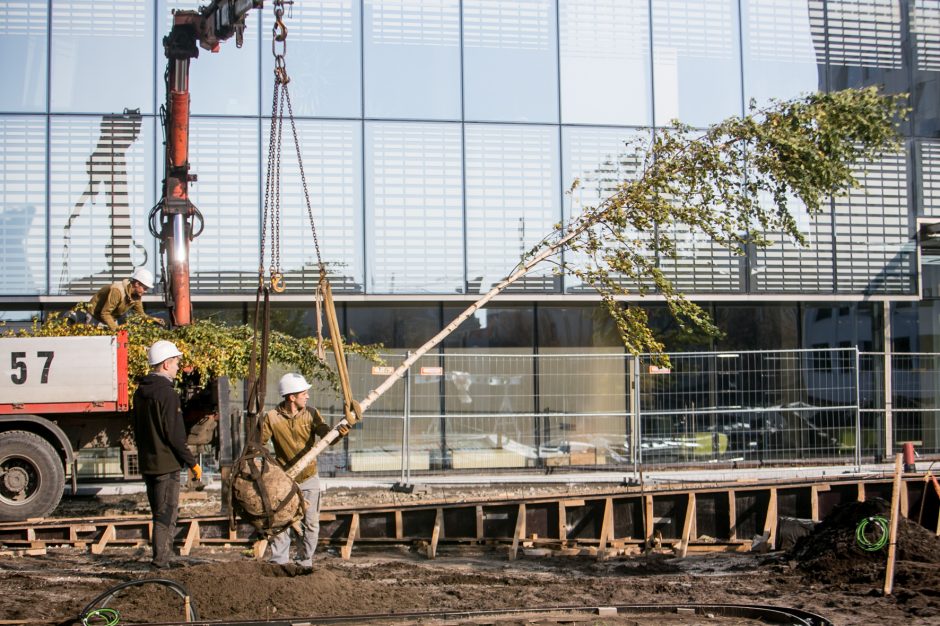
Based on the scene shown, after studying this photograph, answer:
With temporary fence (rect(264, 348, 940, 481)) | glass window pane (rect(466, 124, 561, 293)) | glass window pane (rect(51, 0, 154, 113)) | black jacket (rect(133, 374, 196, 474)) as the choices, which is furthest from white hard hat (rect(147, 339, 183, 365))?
glass window pane (rect(51, 0, 154, 113))

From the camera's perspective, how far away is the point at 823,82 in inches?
812

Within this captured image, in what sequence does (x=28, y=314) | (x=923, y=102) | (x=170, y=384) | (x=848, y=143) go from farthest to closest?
(x=923, y=102) < (x=28, y=314) < (x=848, y=143) < (x=170, y=384)

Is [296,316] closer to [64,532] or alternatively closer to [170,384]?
[64,532]

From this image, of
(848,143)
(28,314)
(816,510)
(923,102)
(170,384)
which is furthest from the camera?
(923,102)

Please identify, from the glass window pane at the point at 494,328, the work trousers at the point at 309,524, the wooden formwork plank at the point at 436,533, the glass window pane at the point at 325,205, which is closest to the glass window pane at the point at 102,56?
the glass window pane at the point at 325,205

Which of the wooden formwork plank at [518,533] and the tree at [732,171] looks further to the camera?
the wooden formwork plank at [518,533]

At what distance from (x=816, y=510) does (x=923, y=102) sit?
11025mm

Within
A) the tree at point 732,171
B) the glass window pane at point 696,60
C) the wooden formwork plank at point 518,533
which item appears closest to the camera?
the tree at point 732,171

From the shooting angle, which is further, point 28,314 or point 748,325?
point 748,325

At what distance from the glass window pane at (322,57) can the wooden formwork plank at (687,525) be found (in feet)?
32.2

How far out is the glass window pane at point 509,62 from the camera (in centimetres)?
1952

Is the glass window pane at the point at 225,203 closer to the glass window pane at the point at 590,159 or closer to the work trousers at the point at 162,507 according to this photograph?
the glass window pane at the point at 590,159

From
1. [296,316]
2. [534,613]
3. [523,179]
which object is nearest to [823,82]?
[523,179]

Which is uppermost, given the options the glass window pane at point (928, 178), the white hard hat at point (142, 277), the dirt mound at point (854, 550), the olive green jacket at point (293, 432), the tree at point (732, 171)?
the glass window pane at point (928, 178)
